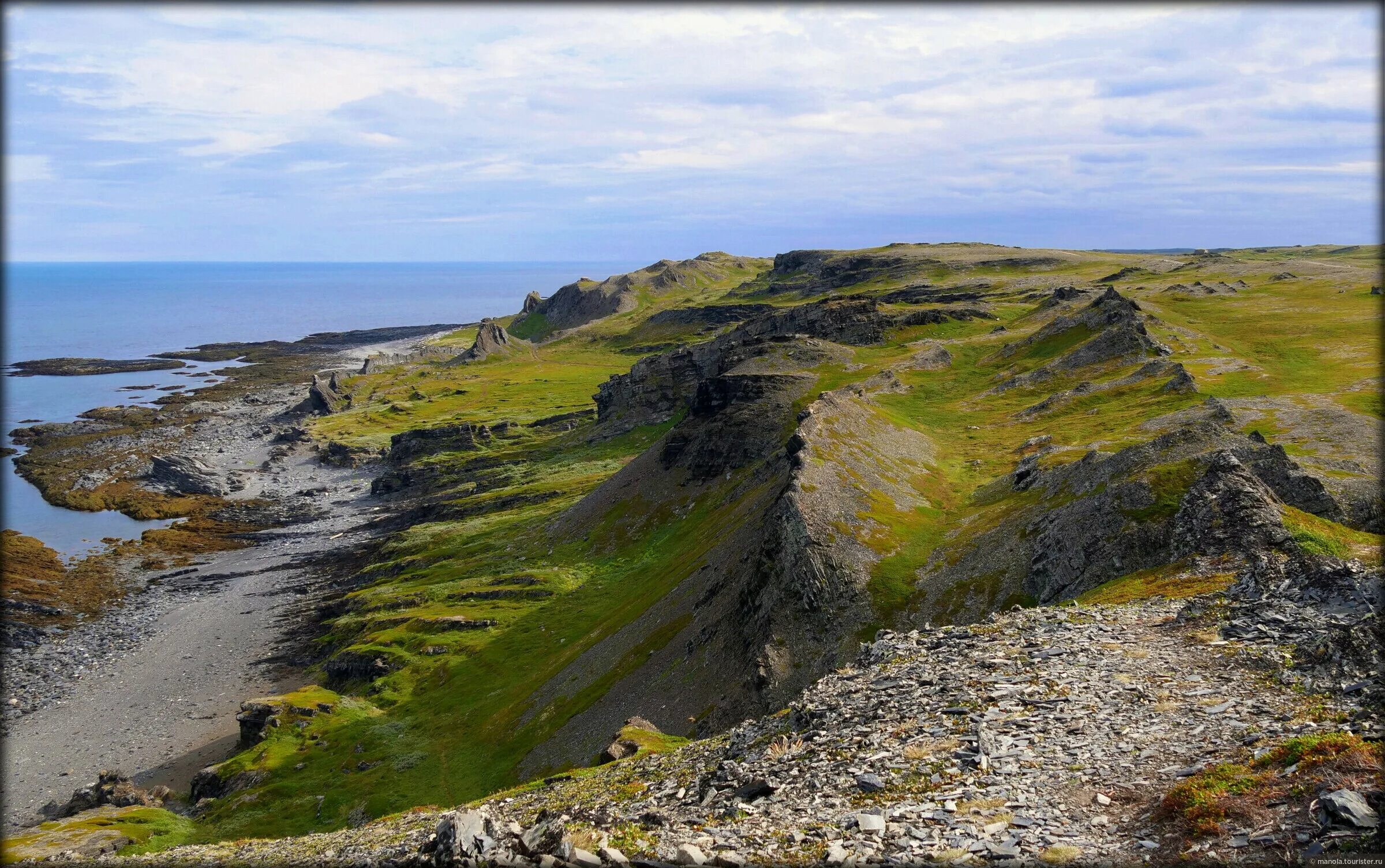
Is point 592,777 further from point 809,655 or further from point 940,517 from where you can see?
point 940,517

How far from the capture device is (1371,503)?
169 feet

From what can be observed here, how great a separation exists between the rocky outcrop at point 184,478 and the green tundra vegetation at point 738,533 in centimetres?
5372

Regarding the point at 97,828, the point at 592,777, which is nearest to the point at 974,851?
the point at 592,777

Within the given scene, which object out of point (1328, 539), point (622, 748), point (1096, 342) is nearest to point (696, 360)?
point (1096, 342)

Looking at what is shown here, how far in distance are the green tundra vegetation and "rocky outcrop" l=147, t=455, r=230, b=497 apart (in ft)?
176

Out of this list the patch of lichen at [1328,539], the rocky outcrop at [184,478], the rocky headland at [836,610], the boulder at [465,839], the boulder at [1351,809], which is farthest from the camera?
the rocky outcrop at [184,478]

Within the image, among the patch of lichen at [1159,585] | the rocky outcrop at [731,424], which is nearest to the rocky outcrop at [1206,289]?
the rocky outcrop at [731,424]

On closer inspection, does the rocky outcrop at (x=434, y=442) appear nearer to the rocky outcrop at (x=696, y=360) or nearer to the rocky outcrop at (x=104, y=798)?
the rocky outcrop at (x=696, y=360)

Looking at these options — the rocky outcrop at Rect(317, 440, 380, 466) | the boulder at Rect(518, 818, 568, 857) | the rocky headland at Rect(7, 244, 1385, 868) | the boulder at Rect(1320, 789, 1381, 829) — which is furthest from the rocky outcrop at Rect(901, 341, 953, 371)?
the rocky outcrop at Rect(317, 440, 380, 466)

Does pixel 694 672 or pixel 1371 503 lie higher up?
pixel 1371 503

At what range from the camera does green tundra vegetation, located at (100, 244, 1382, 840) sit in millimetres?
59469

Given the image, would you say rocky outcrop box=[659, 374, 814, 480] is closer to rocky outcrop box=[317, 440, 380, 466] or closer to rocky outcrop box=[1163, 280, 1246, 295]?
rocky outcrop box=[1163, 280, 1246, 295]

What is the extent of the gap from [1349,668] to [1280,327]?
4504 inches

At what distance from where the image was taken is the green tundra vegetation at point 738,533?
5947 centimetres
